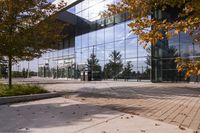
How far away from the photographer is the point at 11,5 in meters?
13.6

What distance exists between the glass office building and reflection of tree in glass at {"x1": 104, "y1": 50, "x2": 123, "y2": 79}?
0.74ft

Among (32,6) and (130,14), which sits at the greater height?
(32,6)

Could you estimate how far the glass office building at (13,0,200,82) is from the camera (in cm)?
2964

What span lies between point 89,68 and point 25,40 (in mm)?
26653

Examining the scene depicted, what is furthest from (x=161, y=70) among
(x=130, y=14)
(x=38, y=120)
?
(x=130, y=14)

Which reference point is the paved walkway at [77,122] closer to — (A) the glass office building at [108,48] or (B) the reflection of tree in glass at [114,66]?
(A) the glass office building at [108,48]

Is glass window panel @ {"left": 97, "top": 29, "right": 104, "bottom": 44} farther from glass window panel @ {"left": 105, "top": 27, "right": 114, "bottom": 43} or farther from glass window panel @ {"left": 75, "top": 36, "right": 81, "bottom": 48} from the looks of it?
glass window panel @ {"left": 75, "top": 36, "right": 81, "bottom": 48}

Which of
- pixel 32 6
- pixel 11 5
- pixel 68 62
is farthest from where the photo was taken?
pixel 68 62

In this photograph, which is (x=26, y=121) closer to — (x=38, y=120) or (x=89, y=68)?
(x=38, y=120)

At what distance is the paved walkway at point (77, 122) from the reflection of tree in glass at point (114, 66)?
85.2ft

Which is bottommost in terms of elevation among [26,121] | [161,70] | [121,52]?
[26,121]

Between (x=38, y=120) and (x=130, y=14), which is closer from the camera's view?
(x=130, y=14)

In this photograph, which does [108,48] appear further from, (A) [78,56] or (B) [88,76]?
(A) [78,56]

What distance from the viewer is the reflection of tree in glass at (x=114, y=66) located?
34.7 m
